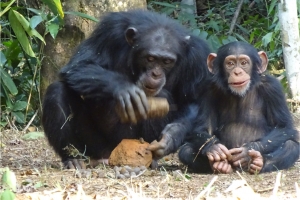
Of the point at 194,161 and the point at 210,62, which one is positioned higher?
the point at 210,62

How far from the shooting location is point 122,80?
550cm

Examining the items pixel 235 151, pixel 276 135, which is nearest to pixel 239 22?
pixel 276 135

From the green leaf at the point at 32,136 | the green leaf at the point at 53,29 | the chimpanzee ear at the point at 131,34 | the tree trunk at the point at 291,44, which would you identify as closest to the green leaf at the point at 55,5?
the chimpanzee ear at the point at 131,34

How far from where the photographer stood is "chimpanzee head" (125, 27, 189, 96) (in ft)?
18.8

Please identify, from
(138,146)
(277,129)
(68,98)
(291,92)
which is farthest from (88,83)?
(291,92)

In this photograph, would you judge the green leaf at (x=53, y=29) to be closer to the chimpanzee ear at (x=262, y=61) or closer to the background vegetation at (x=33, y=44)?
the background vegetation at (x=33, y=44)

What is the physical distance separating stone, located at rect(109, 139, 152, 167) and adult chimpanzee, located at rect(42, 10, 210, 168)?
0.31ft

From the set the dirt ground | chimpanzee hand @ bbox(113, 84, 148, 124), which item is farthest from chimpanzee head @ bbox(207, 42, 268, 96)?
chimpanzee hand @ bbox(113, 84, 148, 124)

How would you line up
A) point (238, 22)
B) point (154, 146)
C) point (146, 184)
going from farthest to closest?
point (238, 22) < point (154, 146) < point (146, 184)

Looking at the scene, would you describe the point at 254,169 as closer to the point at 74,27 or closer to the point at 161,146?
the point at 161,146

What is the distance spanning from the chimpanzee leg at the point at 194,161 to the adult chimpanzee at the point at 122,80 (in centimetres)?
13

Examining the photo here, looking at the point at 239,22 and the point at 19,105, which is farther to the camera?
the point at 239,22

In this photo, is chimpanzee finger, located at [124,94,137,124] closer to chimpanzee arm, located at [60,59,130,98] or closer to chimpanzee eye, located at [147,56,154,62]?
chimpanzee arm, located at [60,59,130,98]

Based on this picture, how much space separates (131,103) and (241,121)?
1.29 m
